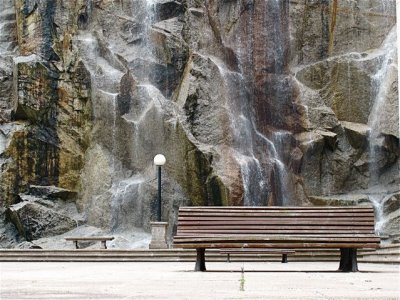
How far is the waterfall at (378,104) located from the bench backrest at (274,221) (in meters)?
17.2

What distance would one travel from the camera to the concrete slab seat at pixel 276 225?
10242mm

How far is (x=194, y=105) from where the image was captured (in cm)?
2680

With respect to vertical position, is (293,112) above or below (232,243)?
above

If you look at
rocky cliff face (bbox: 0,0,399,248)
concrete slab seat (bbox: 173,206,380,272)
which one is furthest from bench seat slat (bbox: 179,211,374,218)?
rocky cliff face (bbox: 0,0,399,248)

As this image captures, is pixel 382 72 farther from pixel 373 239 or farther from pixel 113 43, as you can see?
pixel 373 239

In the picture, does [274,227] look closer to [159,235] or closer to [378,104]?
[159,235]

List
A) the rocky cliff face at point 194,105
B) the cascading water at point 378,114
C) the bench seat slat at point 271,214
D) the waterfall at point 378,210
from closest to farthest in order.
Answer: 1. the bench seat slat at point 271,214
2. the waterfall at point 378,210
3. the rocky cliff face at point 194,105
4. the cascading water at point 378,114

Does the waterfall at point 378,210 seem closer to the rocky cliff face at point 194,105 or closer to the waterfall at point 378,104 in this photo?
the rocky cliff face at point 194,105

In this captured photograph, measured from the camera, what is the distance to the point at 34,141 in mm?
26781

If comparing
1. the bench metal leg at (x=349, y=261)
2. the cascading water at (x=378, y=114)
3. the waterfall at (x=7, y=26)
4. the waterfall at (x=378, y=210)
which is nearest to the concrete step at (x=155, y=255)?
the bench metal leg at (x=349, y=261)

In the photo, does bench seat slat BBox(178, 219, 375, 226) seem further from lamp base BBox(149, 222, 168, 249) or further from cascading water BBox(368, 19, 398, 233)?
cascading water BBox(368, 19, 398, 233)

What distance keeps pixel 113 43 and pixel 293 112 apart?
26.7 ft

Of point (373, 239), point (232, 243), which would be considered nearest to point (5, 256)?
point (232, 243)

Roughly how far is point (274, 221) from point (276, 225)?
2.8 inches
